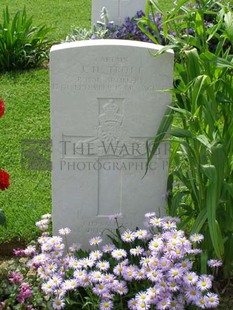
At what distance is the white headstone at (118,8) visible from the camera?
7738mm

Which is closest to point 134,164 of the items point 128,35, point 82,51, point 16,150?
point 82,51

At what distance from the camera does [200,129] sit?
9.97 ft

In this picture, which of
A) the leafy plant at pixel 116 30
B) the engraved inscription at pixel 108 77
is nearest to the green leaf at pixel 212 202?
the engraved inscription at pixel 108 77

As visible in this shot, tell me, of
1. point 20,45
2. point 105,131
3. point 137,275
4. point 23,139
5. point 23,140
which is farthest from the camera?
point 20,45

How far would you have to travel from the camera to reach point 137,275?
2869mm

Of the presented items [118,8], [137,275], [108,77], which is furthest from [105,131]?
[118,8]

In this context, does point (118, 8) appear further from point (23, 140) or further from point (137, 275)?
point (137, 275)

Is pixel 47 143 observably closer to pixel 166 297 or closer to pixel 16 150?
pixel 166 297

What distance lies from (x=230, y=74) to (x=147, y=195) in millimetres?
827

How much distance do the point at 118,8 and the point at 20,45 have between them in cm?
174

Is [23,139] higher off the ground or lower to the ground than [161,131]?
lower

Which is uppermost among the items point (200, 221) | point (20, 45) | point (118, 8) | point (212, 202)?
point (118, 8)

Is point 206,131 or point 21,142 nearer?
point 206,131

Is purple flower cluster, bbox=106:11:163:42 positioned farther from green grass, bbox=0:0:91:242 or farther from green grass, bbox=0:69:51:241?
green grass, bbox=0:69:51:241
